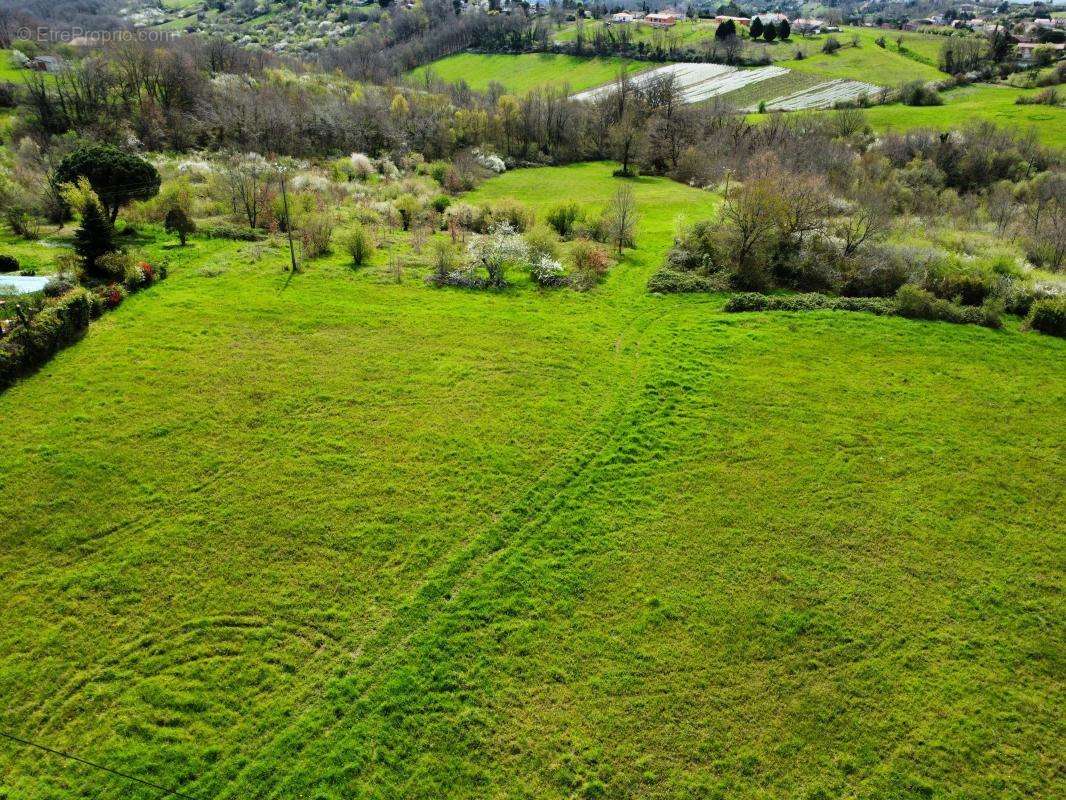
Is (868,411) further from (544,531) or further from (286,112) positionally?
(286,112)

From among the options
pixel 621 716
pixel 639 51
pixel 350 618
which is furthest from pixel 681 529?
pixel 639 51

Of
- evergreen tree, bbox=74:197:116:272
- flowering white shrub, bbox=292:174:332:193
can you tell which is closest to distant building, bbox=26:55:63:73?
flowering white shrub, bbox=292:174:332:193

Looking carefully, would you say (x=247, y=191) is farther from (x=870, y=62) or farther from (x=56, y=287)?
(x=870, y=62)

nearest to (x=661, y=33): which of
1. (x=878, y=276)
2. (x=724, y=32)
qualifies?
(x=724, y=32)

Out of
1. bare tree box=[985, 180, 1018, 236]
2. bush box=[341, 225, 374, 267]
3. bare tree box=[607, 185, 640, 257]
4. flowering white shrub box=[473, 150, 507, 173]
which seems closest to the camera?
bush box=[341, 225, 374, 267]

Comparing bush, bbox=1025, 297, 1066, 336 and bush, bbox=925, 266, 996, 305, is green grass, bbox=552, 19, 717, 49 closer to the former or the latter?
bush, bbox=925, 266, 996, 305

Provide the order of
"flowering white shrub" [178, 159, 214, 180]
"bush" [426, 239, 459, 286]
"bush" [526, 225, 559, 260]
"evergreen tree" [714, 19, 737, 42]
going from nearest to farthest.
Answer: "bush" [426, 239, 459, 286] → "bush" [526, 225, 559, 260] → "flowering white shrub" [178, 159, 214, 180] → "evergreen tree" [714, 19, 737, 42]
